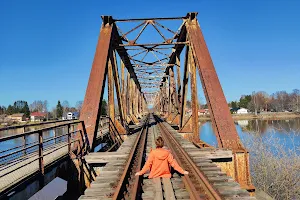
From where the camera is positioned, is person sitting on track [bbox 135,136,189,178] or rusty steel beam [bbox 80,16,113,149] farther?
rusty steel beam [bbox 80,16,113,149]

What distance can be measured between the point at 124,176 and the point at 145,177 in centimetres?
51

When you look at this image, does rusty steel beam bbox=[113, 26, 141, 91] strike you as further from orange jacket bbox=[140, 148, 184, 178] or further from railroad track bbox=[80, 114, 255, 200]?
orange jacket bbox=[140, 148, 184, 178]

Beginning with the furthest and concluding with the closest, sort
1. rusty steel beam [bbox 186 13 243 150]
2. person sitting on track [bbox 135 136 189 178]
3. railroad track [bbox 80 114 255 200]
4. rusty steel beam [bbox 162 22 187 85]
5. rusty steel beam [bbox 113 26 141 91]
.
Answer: rusty steel beam [bbox 113 26 141 91], rusty steel beam [bbox 162 22 187 85], rusty steel beam [bbox 186 13 243 150], person sitting on track [bbox 135 136 189 178], railroad track [bbox 80 114 255 200]

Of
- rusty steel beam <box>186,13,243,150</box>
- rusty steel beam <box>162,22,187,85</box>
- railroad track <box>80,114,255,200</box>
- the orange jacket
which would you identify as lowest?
railroad track <box>80,114,255,200</box>

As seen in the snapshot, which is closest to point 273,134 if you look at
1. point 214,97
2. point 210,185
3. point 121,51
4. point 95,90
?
point 121,51

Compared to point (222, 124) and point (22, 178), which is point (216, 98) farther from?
point (22, 178)

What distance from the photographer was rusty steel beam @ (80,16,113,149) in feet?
30.3

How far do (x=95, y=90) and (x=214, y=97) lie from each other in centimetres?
424

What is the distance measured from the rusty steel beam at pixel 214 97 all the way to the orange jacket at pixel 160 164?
8.88 ft

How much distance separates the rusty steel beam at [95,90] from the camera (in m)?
9.25

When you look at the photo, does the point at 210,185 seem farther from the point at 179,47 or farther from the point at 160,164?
the point at 179,47

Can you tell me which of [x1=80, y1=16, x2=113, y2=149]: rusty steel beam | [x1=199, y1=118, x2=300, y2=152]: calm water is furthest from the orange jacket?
[x1=199, y1=118, x2=300, y2=152]: calm water

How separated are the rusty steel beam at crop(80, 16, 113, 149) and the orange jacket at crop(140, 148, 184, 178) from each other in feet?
12.4

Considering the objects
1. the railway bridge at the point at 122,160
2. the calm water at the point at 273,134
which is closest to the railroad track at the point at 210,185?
the railway bridge at the point at 122,160
